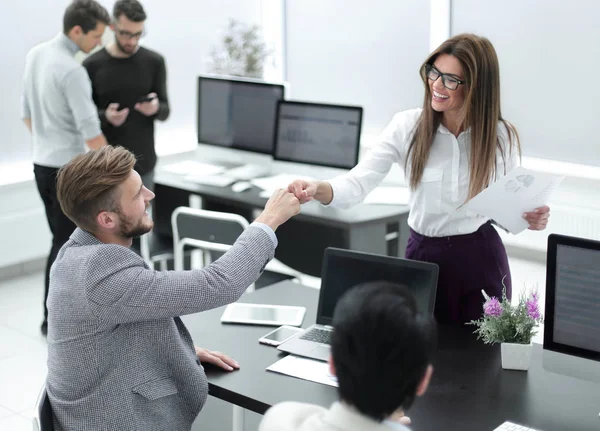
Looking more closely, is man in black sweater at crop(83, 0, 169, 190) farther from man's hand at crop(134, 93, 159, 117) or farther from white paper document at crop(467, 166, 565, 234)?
white paper document at crop(467, 166, 565, 234)

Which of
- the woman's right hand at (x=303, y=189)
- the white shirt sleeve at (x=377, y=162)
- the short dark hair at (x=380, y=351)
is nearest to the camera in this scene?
the short dark hair at (x=380, y=351)

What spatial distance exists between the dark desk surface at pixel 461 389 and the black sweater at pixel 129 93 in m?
2.64

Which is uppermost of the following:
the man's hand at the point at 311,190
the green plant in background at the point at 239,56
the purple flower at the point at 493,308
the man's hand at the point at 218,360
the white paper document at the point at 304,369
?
the green plant in background at the point at 239,56

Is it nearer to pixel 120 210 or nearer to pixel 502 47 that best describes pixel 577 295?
pixel 120 210

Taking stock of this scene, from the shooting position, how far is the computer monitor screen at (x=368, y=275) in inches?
90.0

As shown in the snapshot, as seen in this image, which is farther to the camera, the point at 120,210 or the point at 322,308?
the point at 322,308

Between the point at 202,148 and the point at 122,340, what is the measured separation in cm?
347

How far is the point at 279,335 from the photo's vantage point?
247 cm

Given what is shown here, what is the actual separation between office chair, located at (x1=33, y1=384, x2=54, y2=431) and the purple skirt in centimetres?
125

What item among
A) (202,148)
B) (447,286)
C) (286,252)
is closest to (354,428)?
(447,286)

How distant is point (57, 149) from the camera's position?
173 inches

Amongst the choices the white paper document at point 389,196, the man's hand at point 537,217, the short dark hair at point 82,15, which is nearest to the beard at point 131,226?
the man's hand at point 537,217

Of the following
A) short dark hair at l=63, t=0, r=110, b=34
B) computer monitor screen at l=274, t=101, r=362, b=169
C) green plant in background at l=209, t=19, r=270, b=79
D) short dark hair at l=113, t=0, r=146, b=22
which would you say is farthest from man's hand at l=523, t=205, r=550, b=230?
green plant in background at l=209, t=19, r=270, b=79

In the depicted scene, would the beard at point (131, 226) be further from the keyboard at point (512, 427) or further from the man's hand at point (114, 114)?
the man's hand at point (114, 114)
